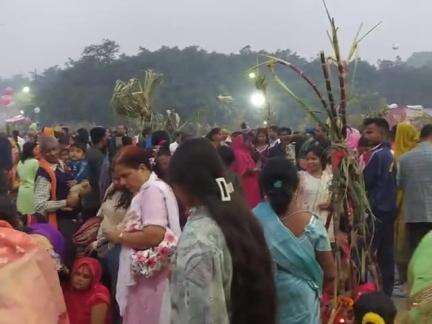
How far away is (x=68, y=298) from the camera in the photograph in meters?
4.68

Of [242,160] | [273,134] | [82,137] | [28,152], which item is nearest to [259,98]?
[273,134]

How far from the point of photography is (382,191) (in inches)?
265

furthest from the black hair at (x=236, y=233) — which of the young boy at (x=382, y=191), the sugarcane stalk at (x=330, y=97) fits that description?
the young boy at (x=382, y=191)

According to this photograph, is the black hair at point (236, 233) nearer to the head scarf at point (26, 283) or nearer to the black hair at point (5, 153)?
the head scarf at point (26, 283)

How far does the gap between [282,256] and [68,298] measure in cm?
173

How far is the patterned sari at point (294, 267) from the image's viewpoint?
3.59 meters

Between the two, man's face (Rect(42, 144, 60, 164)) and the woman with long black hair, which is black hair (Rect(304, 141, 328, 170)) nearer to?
man's face (Rect(42, 144, 60, 164))

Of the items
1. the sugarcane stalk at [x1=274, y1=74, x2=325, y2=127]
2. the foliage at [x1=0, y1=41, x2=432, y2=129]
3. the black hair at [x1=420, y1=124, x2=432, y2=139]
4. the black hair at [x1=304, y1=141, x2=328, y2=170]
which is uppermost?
the sugarcane stalk at [x1=274, y1=74, x2=325, y2=127]

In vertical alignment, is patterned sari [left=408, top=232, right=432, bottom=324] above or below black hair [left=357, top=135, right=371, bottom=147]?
above

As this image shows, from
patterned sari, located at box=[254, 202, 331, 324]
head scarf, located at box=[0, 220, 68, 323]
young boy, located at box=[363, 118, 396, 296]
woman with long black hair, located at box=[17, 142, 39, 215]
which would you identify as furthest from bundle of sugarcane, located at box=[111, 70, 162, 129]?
head scarf, located at box=[0, 220, 68, 323]

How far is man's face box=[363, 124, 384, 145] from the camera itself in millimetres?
6945

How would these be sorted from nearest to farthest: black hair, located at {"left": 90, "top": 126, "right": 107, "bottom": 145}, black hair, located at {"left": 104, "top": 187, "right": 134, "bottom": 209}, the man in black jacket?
black hair, located at {"left": 104, "top": 187, "right": 134, "bottom": 209} < black hair, located at {"left": 90, "top": 126, "right": 107, "bottom": 145} < the man in black jacket

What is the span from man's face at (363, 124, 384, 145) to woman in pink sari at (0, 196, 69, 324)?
489 cm

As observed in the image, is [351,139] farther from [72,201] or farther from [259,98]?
[259,98]
